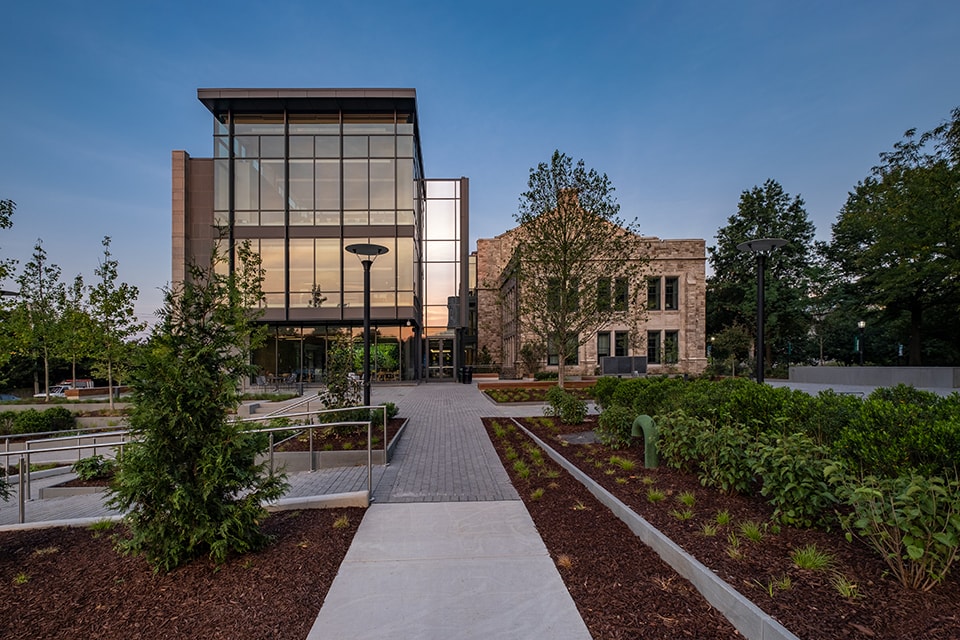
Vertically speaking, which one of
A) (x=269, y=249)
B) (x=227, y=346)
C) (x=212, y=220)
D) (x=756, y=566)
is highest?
(x=212, y=220)

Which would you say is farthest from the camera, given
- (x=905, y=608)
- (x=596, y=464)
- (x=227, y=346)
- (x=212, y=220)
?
(x=212, y=220)

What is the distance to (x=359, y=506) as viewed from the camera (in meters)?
5.48

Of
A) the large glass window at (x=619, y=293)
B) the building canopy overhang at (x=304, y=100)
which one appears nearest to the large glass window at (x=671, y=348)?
the large glass window at (x=619, y=293)

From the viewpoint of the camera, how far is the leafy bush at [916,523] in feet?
9.39

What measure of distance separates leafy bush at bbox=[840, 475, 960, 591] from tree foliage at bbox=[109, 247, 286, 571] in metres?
4.87

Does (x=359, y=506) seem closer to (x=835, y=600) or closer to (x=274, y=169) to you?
(x=835, y=600)

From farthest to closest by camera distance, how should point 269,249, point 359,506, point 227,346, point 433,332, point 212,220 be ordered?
point 433,332 → point 212,220 → point 269,249 → point 359,506 → point 227,346

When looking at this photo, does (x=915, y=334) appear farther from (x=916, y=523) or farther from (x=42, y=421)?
(x=42, y=421)

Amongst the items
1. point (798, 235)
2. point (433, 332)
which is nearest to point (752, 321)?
point (798, 235)

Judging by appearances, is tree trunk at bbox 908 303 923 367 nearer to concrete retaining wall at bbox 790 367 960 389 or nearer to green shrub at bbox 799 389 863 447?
concrete retaining wall at bbox 790 367 960 389

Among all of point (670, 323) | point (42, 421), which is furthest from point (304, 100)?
point (670, 323)

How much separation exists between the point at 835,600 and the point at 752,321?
139 ft

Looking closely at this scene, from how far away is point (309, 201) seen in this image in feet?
86.9

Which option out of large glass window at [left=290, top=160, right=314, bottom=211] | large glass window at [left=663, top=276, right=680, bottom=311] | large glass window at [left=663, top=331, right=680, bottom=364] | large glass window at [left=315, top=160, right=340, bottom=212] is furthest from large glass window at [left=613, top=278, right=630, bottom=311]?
large glass window at [left=290, top=160, right=314, bottom=211]
